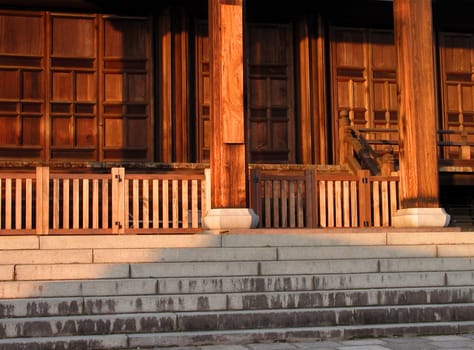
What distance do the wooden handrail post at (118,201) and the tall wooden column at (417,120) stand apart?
414 cm

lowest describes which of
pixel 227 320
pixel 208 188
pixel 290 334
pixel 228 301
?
pixel 290 334

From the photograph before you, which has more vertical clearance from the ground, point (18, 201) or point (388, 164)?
point (388, 164)

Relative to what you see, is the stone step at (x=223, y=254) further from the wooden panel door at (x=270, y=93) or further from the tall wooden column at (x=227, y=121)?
the wooden panel door at (x=270, y=93)

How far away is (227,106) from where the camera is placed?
31.3 feet

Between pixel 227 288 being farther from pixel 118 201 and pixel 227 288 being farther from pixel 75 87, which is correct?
pixel 75 87

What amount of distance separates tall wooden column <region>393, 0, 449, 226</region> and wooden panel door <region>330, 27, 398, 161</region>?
13.8 ft

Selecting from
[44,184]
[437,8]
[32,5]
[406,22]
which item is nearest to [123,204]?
[44,184]

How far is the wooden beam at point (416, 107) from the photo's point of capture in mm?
10234

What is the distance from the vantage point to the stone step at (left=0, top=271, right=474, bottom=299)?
24.3 ft

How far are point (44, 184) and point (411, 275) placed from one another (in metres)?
4.89

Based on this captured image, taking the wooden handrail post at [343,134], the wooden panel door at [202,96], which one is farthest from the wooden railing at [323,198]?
the wooden panel door at [202,96]

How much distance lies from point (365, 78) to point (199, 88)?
3.67 m

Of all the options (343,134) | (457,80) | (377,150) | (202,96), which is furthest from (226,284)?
(457,80)

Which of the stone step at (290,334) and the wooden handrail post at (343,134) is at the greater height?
the wooden handrail post at (343,134)
